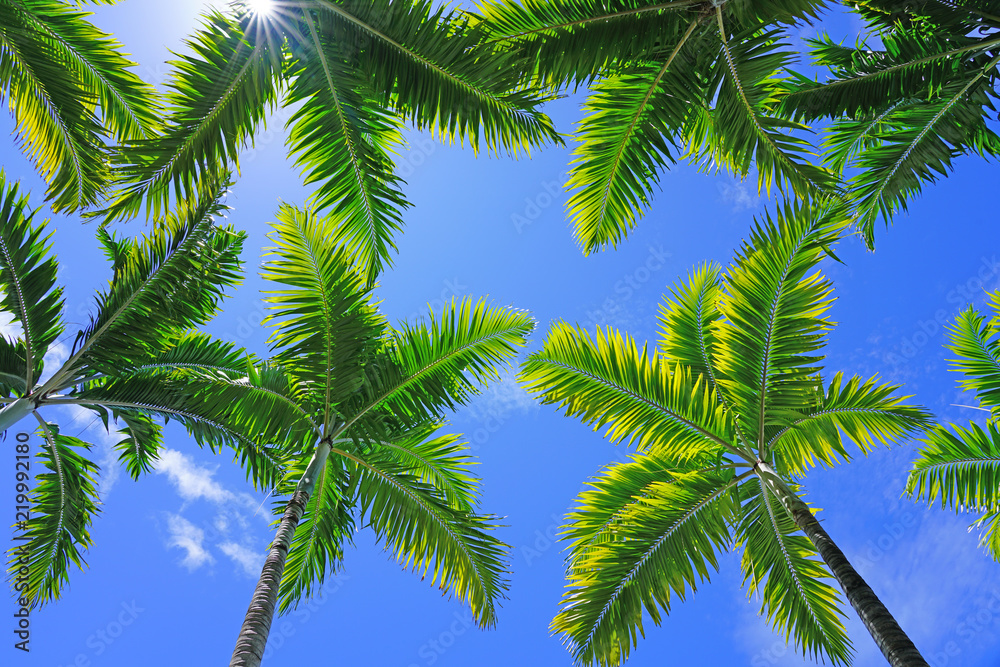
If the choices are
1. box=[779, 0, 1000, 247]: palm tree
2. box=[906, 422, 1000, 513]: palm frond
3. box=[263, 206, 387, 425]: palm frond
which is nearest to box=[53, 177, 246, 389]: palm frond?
box=[263, 206, 387, 425]: palm frond

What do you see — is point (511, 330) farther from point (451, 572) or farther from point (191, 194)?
point (191, 194)

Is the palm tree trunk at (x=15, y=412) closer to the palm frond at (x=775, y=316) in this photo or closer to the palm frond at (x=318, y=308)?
the palm frond at (x=318, y=308)

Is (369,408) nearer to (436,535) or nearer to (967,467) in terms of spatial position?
(436,535)

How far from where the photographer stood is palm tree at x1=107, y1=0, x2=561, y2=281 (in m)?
5.46

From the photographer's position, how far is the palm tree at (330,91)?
5465mm

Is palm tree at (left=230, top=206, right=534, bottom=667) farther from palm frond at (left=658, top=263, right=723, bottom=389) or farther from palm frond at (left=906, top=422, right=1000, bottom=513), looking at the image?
palm frond at (left=906, top=422, right=1000, bottom=513)

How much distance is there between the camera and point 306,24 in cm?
552

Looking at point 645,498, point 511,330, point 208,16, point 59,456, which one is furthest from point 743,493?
point 59,456

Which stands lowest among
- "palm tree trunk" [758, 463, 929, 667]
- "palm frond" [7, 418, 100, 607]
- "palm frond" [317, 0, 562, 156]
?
"palm tree trunk" [758, 463, 929, 667]

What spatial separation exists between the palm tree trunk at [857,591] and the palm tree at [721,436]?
0.02 m

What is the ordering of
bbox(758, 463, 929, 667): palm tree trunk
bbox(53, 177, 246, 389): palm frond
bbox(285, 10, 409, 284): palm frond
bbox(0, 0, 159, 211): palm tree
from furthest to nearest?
bbox(53, 177, 246, 389): palm frond → bbox(0, 0, 159, 211): palm tree → bbox(285, 10, 409, 284): palm frond → bbox(758, 463, 929, 667): palm tree trunk

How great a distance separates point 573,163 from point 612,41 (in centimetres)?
132

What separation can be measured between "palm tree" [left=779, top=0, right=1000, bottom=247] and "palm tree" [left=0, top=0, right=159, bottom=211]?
24.7 ft

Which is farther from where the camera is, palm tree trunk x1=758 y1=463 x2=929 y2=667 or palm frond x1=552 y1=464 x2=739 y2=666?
palm frond x1=552 y1=464 x2=739 y2=666
